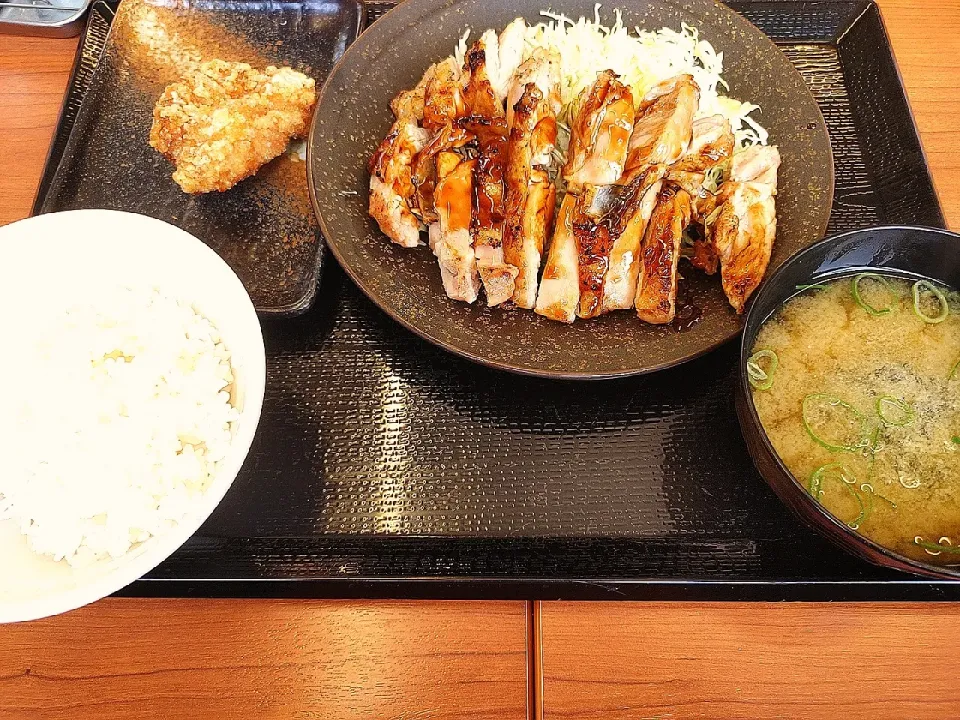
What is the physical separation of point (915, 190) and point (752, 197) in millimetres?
782

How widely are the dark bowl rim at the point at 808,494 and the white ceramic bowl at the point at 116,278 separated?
118cm

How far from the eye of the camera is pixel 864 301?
175 centimetres

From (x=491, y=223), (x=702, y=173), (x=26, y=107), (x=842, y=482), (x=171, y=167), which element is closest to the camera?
(x=842, y=482)

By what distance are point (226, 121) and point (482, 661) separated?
6.23 ft

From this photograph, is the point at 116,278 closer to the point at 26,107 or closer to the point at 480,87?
the point at 480,87

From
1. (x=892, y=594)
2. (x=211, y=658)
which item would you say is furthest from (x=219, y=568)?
(x=892, y=594)

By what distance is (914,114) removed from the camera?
8.40ft

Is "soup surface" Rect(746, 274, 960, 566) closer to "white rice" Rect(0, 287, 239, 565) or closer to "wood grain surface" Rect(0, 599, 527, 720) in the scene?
"wood grain surface" Rect(0, 599, 527, 720)

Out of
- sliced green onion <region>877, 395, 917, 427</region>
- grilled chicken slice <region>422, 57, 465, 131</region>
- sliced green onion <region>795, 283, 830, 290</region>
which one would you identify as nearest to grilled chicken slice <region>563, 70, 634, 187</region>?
grilled chicken slice <region>422, 57, 465, 131</region>

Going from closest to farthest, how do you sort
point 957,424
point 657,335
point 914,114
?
point 957,424 → point 657,335 → point 914,114

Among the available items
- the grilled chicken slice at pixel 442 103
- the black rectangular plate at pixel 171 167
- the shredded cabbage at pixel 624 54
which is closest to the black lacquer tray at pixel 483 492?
the black rectangular plate at pixel 171 167

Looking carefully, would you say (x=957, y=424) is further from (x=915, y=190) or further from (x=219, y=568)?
(x=219, y=568)

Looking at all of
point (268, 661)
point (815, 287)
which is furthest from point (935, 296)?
point (268, 661)

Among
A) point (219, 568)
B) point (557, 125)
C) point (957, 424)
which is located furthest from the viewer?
point (557, 125)
